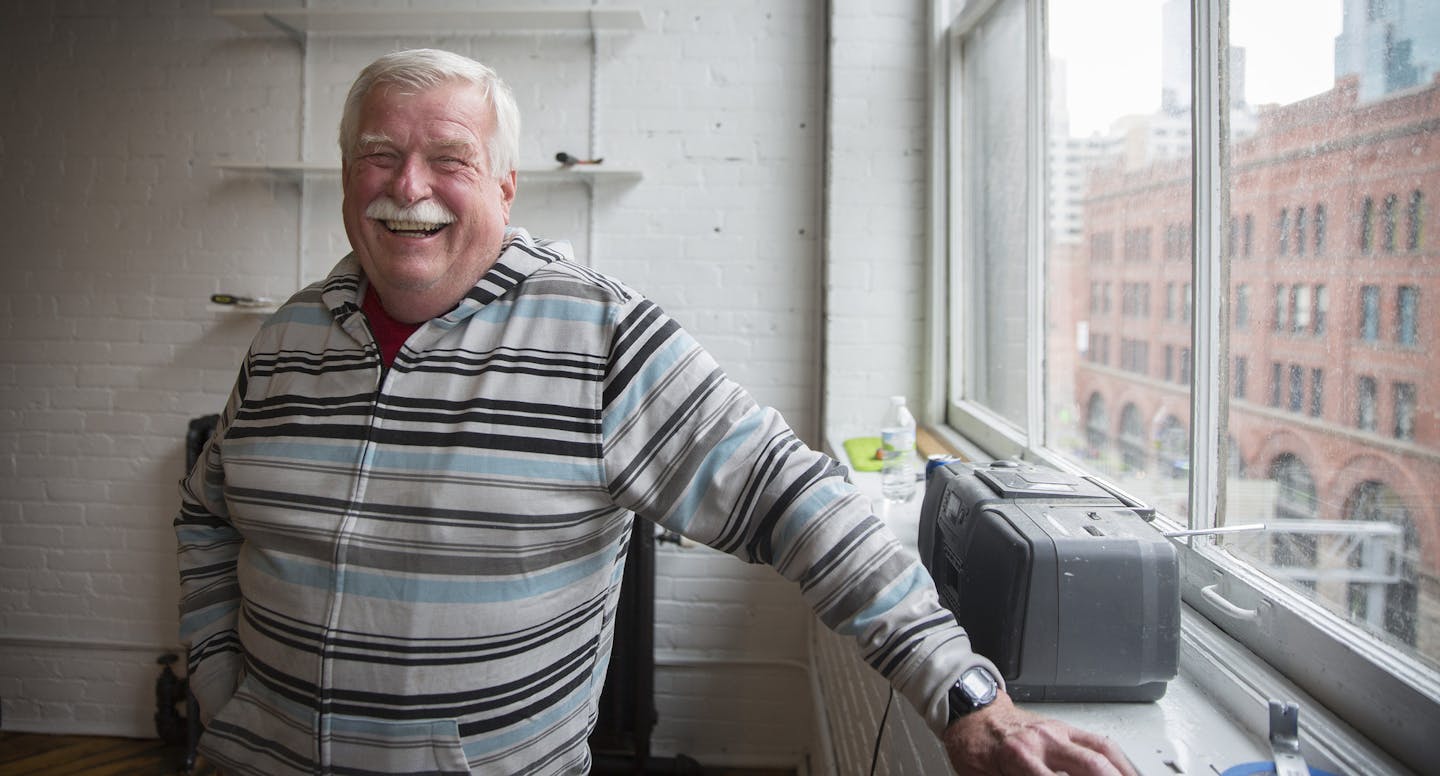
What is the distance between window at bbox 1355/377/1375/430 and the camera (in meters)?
1.03

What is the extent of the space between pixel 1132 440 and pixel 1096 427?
21 centimetres

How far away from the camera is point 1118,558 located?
1018mm

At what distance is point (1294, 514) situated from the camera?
1.19 meters

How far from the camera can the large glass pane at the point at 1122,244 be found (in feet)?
5.08

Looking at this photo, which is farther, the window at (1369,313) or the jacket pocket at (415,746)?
the jacket pocket at (415,746)

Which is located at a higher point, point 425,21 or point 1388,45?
point 425,21

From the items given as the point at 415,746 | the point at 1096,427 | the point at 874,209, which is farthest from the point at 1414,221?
the point at 874,209

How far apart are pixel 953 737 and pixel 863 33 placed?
8.26 ft

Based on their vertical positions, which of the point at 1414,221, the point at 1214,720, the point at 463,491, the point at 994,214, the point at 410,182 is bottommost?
the point at 1214,720

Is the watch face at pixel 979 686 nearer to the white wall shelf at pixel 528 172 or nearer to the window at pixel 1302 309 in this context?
the window at pixel 1302 309

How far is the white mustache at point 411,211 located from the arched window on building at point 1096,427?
1.42 m

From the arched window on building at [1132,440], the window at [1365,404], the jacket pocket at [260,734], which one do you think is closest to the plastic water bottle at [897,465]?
the arched window on building at [1132,440]

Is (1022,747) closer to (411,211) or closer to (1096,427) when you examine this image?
(411,211)

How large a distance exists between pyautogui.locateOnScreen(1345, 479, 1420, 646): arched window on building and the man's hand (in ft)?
1.30
